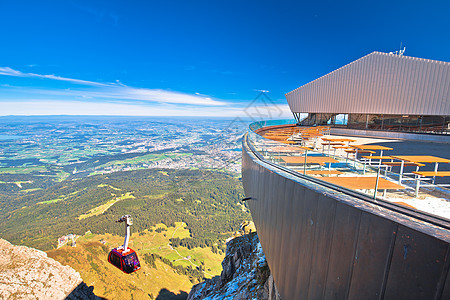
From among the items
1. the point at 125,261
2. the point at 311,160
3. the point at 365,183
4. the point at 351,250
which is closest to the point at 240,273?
the point at 125,261

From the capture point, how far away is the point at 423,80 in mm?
14383

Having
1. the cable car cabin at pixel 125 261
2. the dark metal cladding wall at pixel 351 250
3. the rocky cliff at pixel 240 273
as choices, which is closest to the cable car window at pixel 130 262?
the cable car cabin at pixel 125 261

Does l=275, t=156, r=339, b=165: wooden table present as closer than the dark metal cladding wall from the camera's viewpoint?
No

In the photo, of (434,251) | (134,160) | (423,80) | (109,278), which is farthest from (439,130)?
(134,160)

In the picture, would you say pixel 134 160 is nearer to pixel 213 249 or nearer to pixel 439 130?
pixel 213 249

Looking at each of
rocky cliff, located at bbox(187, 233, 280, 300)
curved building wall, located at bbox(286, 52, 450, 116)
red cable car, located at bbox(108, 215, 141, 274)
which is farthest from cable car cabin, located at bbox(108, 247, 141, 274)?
curved building wall, located at bbox(286, 52, 450, 116)

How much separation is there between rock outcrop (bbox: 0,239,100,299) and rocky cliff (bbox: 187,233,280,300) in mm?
12607

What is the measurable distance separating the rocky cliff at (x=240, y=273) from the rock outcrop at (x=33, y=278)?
12607 mm

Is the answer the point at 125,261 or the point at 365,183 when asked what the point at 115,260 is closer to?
the point at 125,261

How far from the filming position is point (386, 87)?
15.9 metres

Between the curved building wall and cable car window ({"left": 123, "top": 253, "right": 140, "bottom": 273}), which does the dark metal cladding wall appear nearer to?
cable car window ({"left": 123, "top": 253, "right": 140, "bottom": 273})

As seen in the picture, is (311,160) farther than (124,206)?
No

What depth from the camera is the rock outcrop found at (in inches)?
692

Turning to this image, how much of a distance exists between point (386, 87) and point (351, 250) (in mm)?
18718
